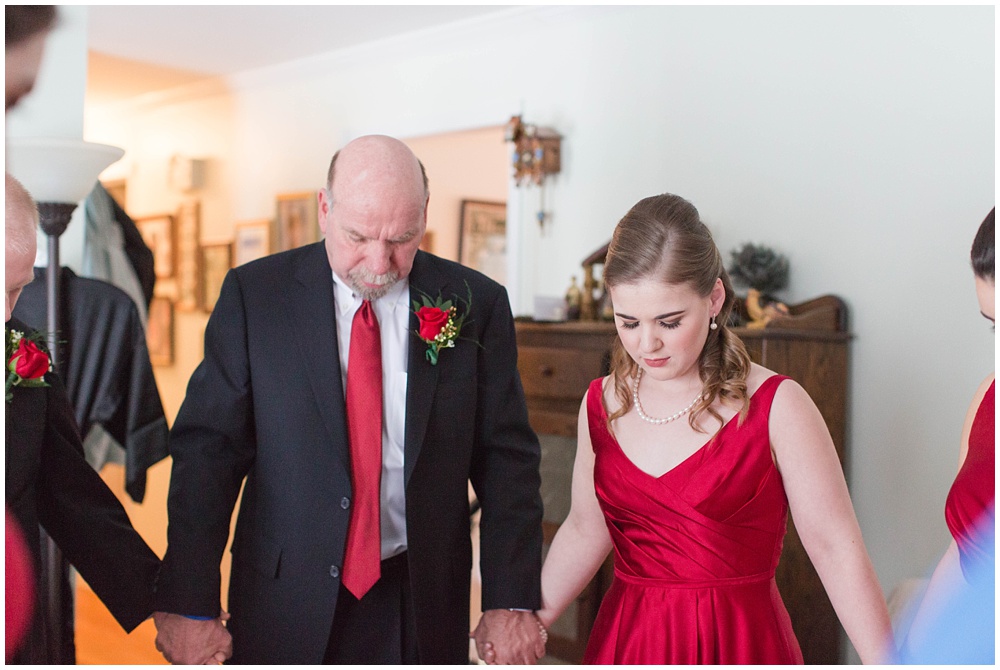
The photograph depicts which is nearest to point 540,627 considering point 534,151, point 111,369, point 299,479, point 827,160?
point 299,479

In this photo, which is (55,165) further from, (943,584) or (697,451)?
(943,584)

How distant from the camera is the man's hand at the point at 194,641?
1.82 m

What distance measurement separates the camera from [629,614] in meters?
1.81

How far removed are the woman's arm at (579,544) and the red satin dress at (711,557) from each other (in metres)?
0.11

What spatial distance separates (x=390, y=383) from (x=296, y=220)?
3.86m

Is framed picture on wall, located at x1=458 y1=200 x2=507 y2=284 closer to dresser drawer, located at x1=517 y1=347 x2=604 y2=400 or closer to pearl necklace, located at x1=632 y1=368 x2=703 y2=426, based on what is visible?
dresser drawer, located at x1=517 y1=347 x2=604 y2=400

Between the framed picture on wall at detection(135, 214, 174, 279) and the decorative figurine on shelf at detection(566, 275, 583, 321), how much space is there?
3476 millimetres

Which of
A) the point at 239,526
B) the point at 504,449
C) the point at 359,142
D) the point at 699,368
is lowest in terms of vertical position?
the point at 239,526

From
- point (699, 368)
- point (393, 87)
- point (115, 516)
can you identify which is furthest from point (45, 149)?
point (393, 87)

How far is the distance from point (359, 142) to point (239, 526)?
83 cm

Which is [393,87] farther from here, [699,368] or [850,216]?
[699,368]

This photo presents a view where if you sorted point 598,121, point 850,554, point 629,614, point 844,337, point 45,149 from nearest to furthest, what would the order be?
point 850,554 < point 629,614 < point 45,149 < point 844,337 < point 598,121

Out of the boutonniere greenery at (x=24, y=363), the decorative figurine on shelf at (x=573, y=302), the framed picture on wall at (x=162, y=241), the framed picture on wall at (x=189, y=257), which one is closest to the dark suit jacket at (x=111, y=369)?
the boutonniere greenery at (x=24, y=363)

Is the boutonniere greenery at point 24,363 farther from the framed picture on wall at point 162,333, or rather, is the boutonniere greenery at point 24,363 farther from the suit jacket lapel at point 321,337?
the framed picture on wall at point 162,333
